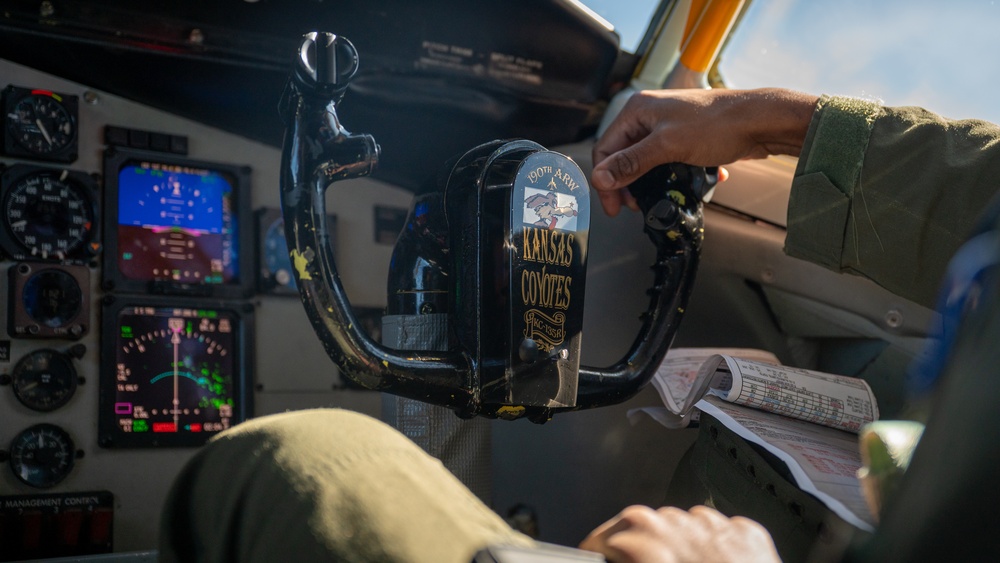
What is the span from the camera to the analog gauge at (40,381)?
1.65 meters

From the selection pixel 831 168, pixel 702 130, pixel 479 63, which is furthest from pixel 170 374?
pixel 831 168

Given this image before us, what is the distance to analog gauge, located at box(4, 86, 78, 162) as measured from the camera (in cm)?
169

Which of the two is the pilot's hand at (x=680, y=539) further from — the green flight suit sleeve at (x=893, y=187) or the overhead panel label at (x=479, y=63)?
the overhead panel label at (x=479, y=63)

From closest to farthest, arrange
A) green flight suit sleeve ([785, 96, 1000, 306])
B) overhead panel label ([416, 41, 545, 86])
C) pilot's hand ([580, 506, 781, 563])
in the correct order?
pilot's hand ([580, 506, 781, 563]) → green flight suit sleeve ([785, 96, 1000, 306]) → overhead panel label ([416, 41, 545, 86])

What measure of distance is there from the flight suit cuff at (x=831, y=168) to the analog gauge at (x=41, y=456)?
133 cm

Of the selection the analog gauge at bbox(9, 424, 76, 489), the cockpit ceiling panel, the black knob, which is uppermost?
the cockpit ceiling panel

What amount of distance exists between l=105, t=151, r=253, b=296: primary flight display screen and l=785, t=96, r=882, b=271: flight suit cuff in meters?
1.19

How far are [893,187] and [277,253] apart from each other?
128 centimetres

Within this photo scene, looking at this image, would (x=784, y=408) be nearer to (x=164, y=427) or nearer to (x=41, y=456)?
(x=164, y=427)

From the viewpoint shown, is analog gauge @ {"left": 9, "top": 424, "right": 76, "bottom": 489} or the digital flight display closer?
analog gauge @ {"left": 9, "top": 424, "right": 76, "bottom": 489}

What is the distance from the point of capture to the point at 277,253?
6.36 ft

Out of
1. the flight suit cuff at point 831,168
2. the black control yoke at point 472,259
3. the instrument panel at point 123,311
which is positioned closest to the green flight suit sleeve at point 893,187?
the flight suit cuff at point 831,168

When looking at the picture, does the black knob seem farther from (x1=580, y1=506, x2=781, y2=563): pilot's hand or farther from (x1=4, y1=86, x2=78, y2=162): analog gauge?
(x1=4, y1=86, x2=78, y2=162): analog gauge

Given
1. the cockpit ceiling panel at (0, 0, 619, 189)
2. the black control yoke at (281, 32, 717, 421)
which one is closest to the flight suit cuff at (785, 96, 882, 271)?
the black control yoke at (281, 32, 717, 421)
